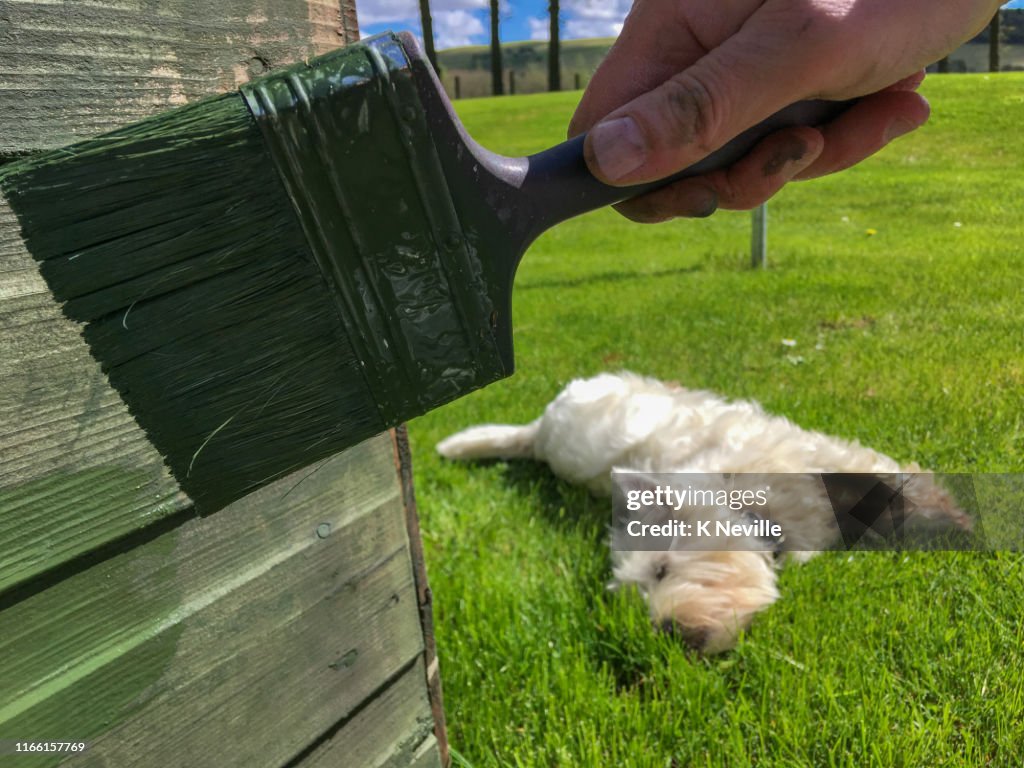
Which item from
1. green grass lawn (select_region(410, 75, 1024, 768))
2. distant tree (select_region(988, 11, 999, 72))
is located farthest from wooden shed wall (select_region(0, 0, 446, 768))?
distant tree (select_region(988, 11, 999, 72))

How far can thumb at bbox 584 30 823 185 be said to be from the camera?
115 cm

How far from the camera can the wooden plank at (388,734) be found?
1265 mm

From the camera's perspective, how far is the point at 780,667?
165 centimetres

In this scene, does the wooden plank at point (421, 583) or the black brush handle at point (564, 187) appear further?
the wooden plank at point (421, 583)

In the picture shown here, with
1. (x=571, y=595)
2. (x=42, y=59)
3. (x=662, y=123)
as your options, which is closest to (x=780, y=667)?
(x=571, y=595)

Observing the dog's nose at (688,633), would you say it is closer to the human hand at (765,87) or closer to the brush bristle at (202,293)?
the human hand at (765,87)

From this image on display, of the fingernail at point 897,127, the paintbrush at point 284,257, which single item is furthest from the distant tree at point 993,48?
the paintbrush at point 284,257

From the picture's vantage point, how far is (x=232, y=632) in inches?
41.6

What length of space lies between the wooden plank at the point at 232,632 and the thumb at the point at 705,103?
674mm

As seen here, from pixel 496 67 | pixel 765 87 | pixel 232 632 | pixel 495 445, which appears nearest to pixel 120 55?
pixel 232 632

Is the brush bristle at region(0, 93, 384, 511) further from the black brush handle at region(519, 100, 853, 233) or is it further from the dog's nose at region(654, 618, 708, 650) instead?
the dog's nose at region(654, 618, 708, 650)

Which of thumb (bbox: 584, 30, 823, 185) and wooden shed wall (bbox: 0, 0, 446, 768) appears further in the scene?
thumb (bbox: 584, 30, 823, 185)

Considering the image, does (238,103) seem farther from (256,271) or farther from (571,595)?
(571,595)

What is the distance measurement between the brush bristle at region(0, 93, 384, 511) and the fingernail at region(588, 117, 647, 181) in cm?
47
